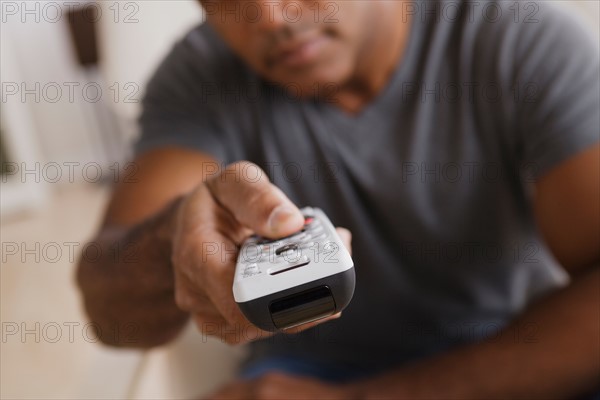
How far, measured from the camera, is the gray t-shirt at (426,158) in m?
0.54

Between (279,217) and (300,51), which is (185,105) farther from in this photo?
(279,217)

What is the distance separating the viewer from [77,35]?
1.63 meters

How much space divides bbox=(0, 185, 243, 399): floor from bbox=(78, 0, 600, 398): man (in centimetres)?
2

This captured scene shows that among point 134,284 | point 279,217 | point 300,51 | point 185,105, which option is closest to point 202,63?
point 185,105

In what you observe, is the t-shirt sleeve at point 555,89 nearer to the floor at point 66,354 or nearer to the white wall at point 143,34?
the floor at point 66,354

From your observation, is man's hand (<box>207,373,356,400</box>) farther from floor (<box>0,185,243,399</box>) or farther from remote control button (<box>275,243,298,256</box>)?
remote control button (<box>275,243,298,256</box>)

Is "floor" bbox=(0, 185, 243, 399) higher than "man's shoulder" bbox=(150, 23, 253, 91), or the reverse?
"man's shoulder" bbox=(150, 23, 253, 91)

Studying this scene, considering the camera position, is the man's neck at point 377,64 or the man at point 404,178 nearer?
the man at point 404,178

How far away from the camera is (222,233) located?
387mm

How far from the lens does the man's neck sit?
1.95 ft

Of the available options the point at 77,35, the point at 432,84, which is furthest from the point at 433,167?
the point at 77,35

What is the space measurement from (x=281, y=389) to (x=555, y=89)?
33 centimetres

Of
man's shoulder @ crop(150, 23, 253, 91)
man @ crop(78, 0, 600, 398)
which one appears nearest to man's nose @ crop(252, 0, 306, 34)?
man @ crop(78, 0, 600, 398)

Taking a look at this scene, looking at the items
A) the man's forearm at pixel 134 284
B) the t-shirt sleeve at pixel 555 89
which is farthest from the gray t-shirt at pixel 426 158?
the man's forearm at pixel 134 284
